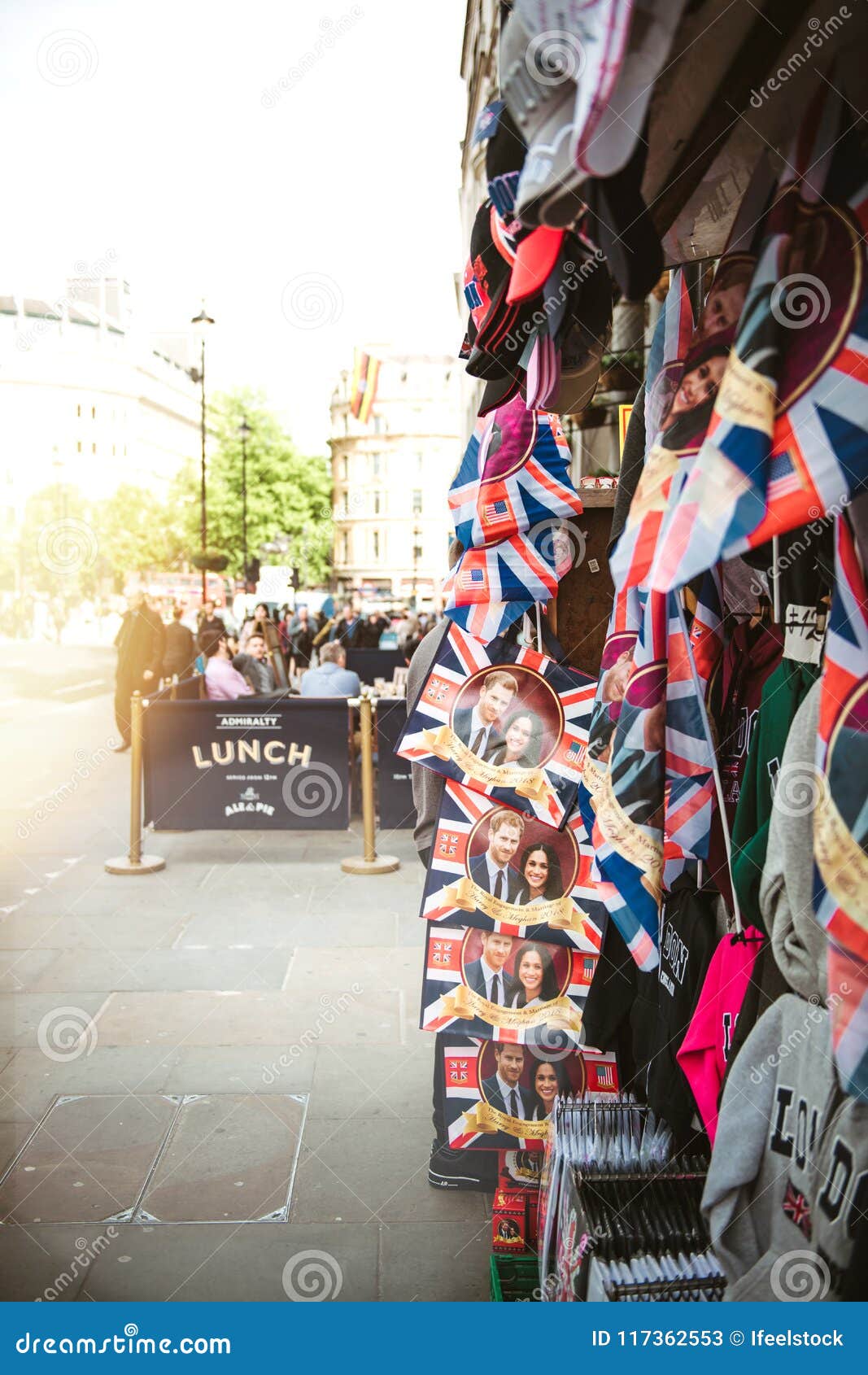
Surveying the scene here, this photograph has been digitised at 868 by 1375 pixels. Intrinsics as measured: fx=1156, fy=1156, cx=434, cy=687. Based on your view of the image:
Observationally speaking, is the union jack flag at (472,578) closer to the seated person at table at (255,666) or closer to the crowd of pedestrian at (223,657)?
the crowd of pedestrian at (223,657)

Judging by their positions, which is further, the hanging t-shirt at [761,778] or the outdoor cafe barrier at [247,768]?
the outdoor cafe barrier at [247,768]

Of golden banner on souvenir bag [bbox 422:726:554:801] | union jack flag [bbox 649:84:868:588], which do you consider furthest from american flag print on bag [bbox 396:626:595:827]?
union jack flag [bbox 649:84:868:588]

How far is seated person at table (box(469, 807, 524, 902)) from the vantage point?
12.5 ft

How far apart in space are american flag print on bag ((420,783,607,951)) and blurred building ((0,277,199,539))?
7340cm

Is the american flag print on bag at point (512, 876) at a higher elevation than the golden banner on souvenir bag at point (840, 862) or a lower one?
lower

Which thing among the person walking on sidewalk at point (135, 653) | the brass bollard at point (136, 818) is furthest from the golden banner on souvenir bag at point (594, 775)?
the person walking on sidewalk at point (135, 653)

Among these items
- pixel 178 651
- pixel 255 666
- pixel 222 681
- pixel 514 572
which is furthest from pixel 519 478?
pixel 178 651

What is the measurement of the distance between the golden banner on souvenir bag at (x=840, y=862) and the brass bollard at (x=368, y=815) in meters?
6.96

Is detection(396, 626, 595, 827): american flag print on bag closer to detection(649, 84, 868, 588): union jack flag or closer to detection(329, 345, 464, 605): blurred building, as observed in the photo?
detection(649, 84, 868, 588): union jack flag

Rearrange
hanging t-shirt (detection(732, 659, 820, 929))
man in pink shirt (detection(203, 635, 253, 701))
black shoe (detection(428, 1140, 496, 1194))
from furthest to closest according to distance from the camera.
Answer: man in pink shirt (detection(203, 635, 253, 701)) → black shoe (detection(428, 1140, 496, 1194)) → hanging t-shirt (detection(732, 659, 820, 929))

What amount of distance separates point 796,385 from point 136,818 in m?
7.84

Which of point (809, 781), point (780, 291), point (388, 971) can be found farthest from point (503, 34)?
point (388, 971)

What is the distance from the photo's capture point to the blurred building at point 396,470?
91.1m

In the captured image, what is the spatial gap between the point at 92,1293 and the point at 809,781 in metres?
2.75
